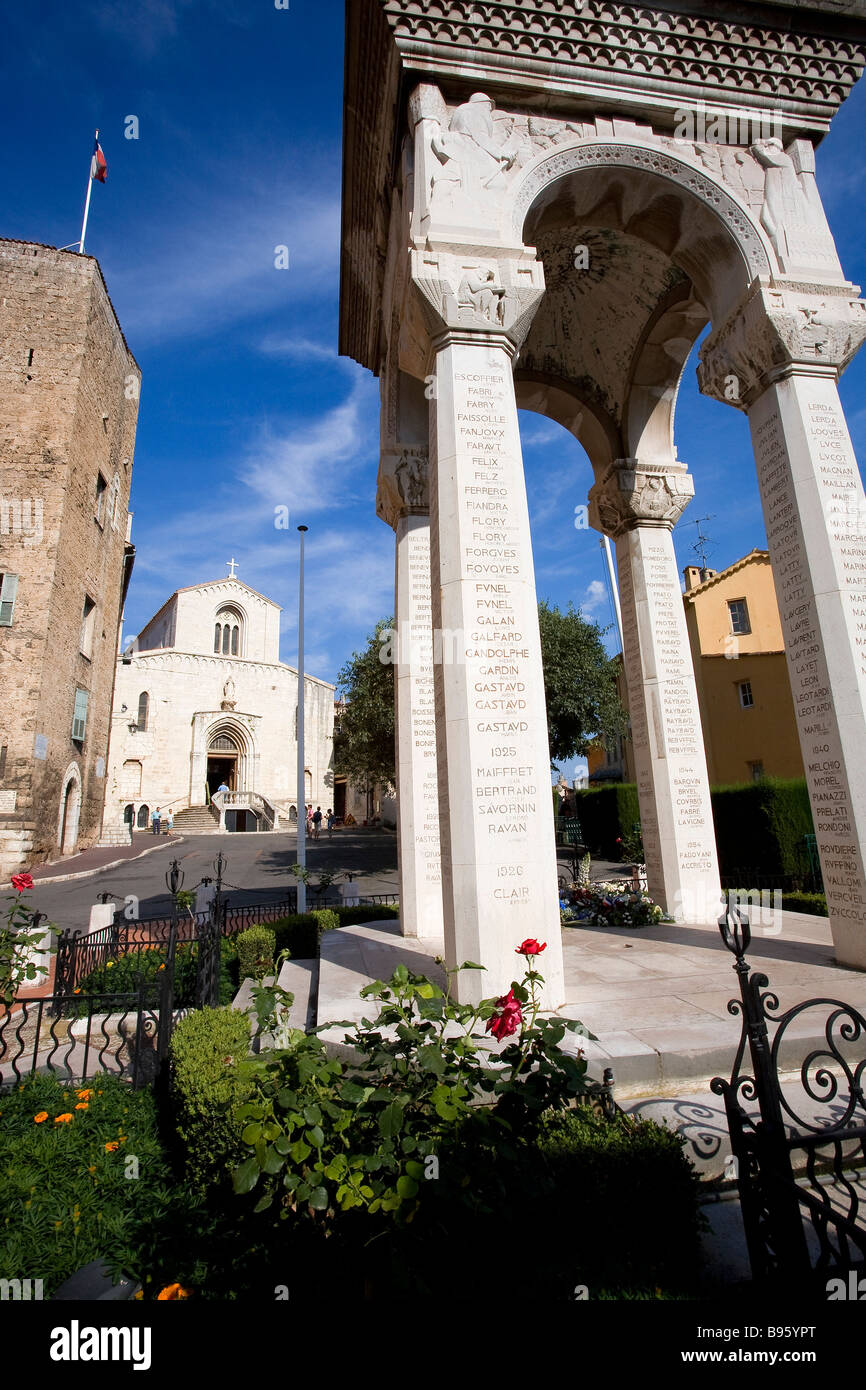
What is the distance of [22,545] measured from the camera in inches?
891

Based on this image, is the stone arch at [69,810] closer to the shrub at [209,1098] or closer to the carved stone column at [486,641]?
the shrub at [209,1098]

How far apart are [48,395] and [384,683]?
16.7 m

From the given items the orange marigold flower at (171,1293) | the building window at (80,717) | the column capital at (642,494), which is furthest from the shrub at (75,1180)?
the building window at (80,717)

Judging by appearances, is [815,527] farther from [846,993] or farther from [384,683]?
[384,683]

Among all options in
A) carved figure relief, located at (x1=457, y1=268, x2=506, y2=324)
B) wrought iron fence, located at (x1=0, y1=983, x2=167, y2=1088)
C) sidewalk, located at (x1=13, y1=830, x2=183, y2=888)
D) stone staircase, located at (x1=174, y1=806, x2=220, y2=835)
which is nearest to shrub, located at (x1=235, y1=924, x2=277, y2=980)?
wrought iron fence, located at (x1=0, y1=983, x2=167, y2=1088)

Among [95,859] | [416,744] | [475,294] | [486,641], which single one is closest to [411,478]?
[475,294]

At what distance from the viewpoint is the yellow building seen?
2192 centimetres

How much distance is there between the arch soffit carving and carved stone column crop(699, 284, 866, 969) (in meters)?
0.51

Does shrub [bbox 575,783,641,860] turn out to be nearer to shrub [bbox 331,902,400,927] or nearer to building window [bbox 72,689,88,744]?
shrub [bbox 331,902,400,927]

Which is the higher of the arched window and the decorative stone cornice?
the arched window

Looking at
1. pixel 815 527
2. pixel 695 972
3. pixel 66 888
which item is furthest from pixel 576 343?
pixel 66 888
